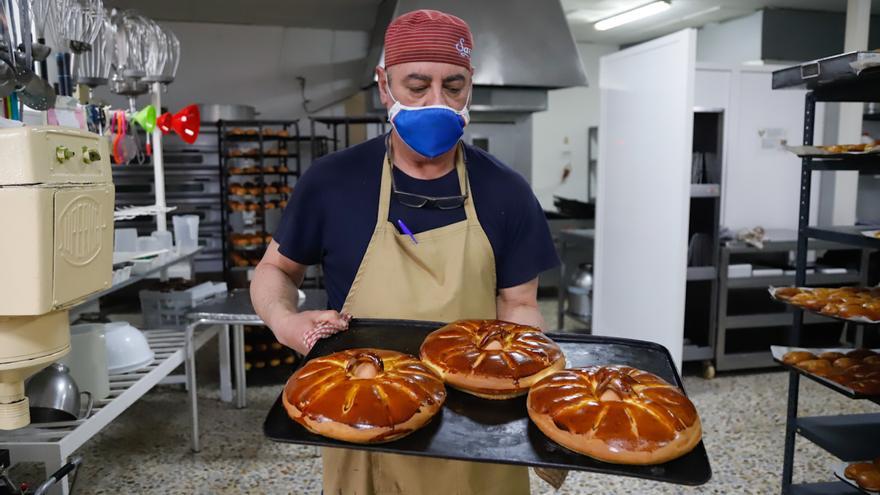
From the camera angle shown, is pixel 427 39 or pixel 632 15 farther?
pixel 632 15

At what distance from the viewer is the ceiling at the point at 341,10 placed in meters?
6.14

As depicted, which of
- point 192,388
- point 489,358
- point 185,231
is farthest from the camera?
point 185,231

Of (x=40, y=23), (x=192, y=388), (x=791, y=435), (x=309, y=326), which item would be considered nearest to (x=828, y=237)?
(x=791, y=435)

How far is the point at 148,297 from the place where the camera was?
3.40 metres

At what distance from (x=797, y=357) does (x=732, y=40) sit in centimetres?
569

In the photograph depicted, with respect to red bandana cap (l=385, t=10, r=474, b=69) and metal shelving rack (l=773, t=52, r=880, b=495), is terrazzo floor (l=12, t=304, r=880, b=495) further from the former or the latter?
red bandana cap (l=385, t=10, r=474, b=69)

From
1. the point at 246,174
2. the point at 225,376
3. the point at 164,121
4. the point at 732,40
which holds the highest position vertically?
the point at 732,40

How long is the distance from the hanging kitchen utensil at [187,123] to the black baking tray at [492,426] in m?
2.33

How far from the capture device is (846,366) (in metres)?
2.37

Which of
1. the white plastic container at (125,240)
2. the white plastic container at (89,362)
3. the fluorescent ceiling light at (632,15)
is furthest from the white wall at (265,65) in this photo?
the white plastic container at (89,362)

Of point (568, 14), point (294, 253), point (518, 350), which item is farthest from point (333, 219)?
point (568, 14)

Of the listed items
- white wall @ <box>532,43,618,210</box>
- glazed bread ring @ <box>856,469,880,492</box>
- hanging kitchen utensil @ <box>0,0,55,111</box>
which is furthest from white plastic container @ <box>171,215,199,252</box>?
white wall @ <box>532,43,618,210</box>

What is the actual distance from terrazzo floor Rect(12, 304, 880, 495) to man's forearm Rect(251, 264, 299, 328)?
67.1 inches

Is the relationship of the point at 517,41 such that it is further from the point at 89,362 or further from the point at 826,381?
the point at 89,362
